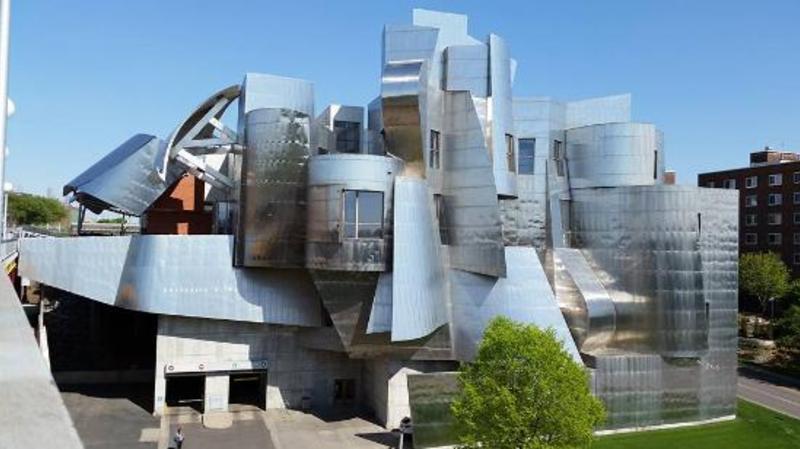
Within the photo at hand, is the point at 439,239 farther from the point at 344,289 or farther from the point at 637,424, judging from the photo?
the point at 637,424

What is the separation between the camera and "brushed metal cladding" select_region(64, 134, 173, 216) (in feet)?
124

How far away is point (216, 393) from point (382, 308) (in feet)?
40.2

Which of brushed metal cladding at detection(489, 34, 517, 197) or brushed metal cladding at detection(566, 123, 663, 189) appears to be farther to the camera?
brushed metal cladding at detection(566, 123, 663, 189)

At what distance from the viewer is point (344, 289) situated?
32312 millimetres

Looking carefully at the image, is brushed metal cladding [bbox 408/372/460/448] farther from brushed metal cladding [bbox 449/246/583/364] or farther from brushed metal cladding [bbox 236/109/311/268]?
brushed metal cladding [bbox 236/109/311/268]

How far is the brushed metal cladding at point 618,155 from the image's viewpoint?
128 ft

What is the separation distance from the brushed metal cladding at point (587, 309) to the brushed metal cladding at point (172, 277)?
14491mm

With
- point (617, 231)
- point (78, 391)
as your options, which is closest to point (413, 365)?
point (617, 231)

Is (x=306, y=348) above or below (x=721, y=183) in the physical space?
below

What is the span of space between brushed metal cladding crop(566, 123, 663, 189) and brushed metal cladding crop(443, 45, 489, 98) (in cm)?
882

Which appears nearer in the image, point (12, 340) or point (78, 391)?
point (12, 340)

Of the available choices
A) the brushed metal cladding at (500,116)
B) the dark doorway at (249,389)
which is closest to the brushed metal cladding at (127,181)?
the dark doorway at (249,389)

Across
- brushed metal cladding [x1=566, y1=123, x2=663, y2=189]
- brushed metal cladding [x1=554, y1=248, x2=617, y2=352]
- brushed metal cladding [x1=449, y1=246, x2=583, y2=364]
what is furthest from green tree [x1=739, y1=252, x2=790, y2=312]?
brushed metal cladding [x1=449, y1=246, x2=583, y2=364]

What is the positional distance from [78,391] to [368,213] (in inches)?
900
